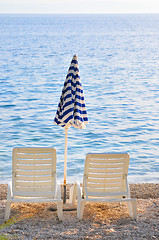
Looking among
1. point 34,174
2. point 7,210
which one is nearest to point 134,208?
point 34,174

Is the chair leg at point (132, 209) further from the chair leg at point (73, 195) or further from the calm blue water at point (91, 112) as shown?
the calm blue water at point (91, 112)

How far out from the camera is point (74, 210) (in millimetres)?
5172

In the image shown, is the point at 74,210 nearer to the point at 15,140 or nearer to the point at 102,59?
the point at 15,140

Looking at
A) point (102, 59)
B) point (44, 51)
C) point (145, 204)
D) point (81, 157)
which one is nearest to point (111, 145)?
point (81, 157)

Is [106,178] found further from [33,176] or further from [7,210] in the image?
[7,210]

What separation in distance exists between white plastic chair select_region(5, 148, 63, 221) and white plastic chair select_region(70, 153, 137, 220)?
1.17 ft

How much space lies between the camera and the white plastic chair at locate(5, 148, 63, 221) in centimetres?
484

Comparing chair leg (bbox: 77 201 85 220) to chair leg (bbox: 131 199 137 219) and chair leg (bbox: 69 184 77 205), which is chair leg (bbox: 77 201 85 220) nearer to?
chair leg (bbox: 69 184 77 205)

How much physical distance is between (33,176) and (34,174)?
4cm

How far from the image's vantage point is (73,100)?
16.4 ft

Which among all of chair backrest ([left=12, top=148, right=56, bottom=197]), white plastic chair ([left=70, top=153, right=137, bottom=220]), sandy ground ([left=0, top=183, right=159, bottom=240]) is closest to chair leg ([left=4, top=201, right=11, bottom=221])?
sandy ground ([left=0, top=183, right=159, bottom=240])

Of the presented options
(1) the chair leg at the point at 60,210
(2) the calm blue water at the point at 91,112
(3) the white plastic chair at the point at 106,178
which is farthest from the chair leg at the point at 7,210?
(2) the calm blue water at the point at 91,112

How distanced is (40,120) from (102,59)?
19433mm

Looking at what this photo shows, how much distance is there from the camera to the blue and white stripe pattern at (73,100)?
195 inches
